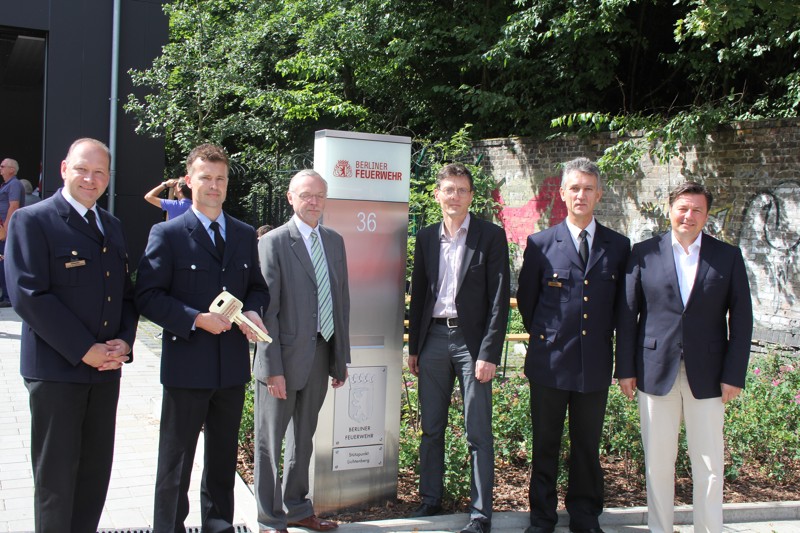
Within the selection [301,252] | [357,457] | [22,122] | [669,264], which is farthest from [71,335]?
[22,122]

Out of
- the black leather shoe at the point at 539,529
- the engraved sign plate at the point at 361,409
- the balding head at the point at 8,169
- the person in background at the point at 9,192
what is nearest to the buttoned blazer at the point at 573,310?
the black leather shoe at the point at 539,529

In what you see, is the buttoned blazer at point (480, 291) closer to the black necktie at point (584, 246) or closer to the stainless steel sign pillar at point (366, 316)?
the stainless steel sign pillar at point (366, 316)

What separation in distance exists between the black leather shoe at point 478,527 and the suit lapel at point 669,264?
5.58 feet

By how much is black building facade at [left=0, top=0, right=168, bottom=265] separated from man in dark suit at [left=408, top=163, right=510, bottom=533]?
1041 centimetres

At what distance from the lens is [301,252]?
4277 millimetres

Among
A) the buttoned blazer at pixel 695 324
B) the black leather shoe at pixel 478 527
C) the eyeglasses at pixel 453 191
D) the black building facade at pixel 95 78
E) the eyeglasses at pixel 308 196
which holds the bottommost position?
the black leather shoe at pixel 478 527

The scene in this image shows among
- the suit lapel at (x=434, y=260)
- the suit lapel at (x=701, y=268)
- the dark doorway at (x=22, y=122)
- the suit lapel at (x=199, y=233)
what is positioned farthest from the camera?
the dark doorway at (x=22, y=122)

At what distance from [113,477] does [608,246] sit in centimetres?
358

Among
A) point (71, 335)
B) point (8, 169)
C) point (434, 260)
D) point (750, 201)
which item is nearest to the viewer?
point (71, 335)

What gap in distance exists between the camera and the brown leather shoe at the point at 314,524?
4340 millimetres

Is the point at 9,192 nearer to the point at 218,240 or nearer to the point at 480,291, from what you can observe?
the point at 218,240

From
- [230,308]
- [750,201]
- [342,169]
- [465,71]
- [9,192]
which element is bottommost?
[230,308]

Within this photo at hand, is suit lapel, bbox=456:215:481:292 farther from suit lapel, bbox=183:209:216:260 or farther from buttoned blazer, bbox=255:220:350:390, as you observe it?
suit lapel, bbox=183:209:216:260

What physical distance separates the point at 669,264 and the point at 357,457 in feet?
7.35
